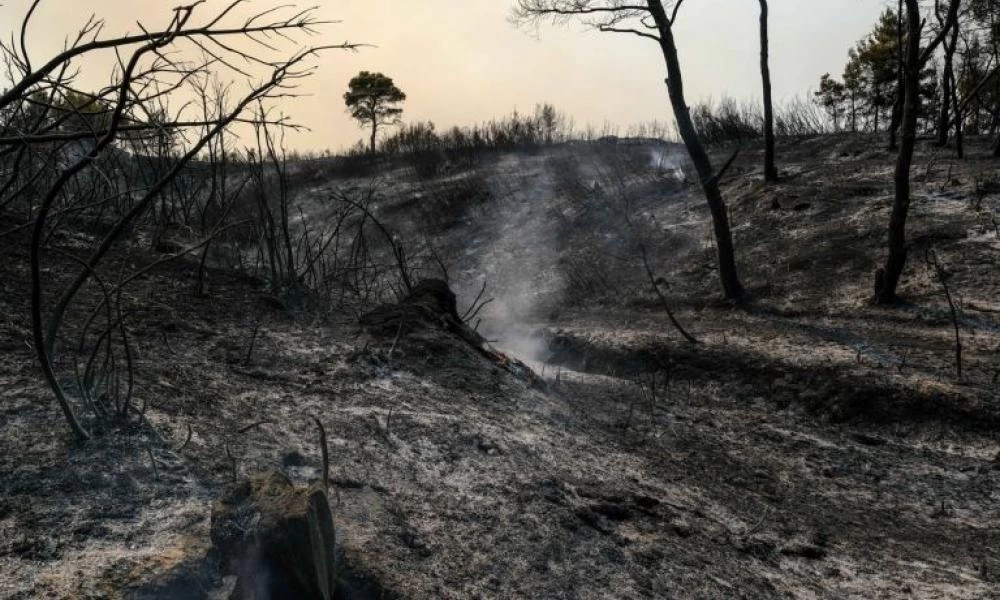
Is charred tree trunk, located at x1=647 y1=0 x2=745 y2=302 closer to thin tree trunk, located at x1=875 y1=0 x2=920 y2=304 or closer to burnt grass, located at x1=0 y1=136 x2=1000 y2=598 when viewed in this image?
burnt grass, located at x1=0 y1=136 x2=1000 y2=598

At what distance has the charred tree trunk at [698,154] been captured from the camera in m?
9.62

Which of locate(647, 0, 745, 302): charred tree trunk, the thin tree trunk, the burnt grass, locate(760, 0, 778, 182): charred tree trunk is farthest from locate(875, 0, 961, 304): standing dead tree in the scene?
locate(760, 0, 778, 182): charred tree trunk

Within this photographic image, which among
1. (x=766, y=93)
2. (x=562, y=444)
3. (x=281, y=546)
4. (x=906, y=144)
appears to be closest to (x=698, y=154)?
(x=906, y=144)

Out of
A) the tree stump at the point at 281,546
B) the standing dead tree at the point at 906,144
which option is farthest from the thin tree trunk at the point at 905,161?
the tree stump at the point at 281,546

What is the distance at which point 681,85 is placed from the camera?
32.3 ft

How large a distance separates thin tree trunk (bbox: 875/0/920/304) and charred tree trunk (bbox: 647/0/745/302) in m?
1.96

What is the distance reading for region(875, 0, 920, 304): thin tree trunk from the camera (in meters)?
7.93

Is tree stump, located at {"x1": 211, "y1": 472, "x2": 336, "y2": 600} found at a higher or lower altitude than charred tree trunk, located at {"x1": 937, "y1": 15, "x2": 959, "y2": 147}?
lower

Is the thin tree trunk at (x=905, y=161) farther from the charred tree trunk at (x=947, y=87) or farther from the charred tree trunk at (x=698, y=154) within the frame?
the charred tree trunk at (x=947, y=87)

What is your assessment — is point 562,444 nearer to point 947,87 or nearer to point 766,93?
point 766,93

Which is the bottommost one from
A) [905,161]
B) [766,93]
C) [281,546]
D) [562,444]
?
[562,444]

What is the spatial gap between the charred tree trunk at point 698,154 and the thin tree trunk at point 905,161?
196 cm

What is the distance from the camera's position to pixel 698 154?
985 cm

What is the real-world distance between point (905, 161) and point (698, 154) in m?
2.59
